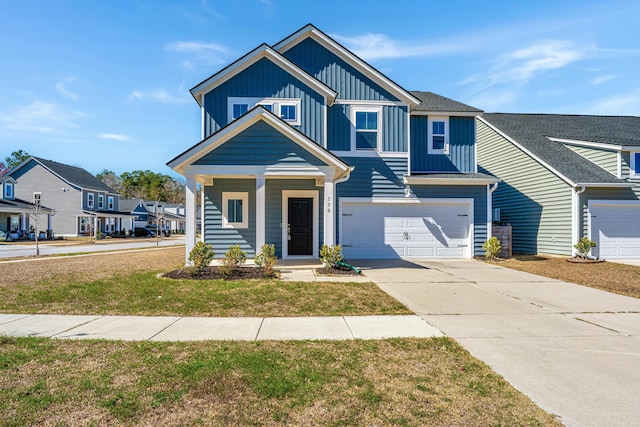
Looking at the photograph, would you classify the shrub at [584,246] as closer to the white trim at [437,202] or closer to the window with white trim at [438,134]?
the white trim at [437,202]

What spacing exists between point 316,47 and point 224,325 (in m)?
12.0

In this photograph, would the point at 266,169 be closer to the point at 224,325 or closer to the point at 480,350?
the point at 224,325

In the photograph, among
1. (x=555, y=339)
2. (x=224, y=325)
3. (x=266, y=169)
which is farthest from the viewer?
(x=266, y=169)

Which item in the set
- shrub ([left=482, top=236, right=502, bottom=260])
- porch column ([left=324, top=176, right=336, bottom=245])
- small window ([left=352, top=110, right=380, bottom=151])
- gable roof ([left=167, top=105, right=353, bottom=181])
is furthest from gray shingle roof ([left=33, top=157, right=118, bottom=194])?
shrub ([left=482, top=236, right=502, bottom=260])

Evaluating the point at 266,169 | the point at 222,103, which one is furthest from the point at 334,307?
the point at 222,103

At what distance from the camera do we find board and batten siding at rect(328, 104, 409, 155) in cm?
1338

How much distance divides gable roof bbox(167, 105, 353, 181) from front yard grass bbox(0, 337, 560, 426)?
6333 mm

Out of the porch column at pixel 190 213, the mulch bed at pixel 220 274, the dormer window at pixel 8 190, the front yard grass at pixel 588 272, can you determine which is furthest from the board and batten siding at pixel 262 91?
the dormer window at pixel 8 190

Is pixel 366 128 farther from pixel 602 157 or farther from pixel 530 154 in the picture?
pixel 602 157

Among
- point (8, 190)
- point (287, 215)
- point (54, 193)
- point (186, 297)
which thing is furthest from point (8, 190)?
point (186, 297)

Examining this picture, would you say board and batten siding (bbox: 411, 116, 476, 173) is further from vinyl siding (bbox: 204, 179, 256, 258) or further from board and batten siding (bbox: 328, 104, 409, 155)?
vinyl siding (bbox: 204, 179, 256, 258)

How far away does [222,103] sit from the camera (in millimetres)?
12609

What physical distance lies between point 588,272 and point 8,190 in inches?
1857

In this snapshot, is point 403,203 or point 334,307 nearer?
point 334,307
